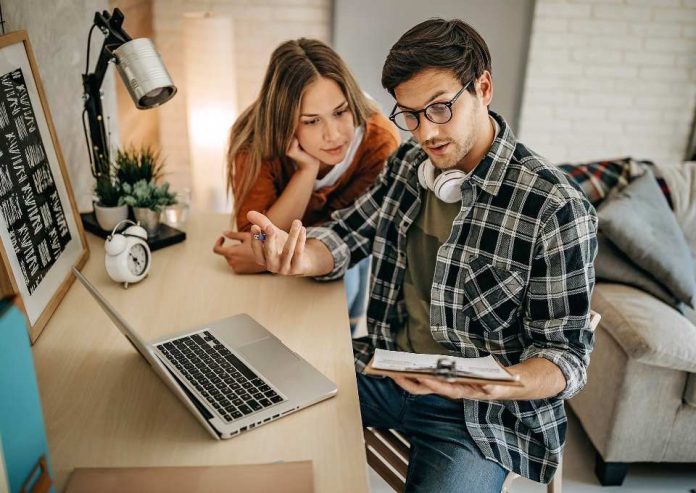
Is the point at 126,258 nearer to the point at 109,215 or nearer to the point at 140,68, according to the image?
the point at 109,215

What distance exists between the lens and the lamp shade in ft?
4.78

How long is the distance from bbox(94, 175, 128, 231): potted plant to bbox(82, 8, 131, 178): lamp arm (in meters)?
0.05

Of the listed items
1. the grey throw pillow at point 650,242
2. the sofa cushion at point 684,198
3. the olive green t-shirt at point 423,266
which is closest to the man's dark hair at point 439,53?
the olive green t-shirt at point 423,266

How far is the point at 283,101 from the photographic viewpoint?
5.59ft

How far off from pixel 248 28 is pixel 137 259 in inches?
88.9

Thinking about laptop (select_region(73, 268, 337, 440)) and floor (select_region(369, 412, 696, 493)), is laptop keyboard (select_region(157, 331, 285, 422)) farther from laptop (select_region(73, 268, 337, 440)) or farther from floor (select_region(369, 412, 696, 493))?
floor (select_region(369, 412, 696, 493))

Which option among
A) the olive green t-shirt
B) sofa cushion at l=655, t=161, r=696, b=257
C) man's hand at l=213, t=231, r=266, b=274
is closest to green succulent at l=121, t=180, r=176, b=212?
man's hand at l=213, t=231, r=266, b=274

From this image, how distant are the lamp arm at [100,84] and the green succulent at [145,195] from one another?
8 centimetres

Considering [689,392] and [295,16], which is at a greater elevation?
[295,16]

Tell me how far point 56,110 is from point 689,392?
1.93 meters

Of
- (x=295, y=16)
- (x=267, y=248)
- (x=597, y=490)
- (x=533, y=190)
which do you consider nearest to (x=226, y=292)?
(x=267, y=248)

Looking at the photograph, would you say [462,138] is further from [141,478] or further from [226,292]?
[141,478]

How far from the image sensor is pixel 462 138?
52.1 inches

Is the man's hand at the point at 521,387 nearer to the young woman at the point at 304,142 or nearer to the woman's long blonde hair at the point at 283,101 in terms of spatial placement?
the young woman at the point at 304,142
